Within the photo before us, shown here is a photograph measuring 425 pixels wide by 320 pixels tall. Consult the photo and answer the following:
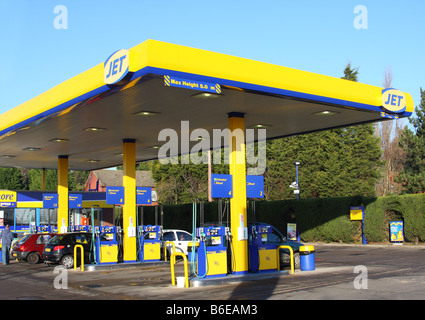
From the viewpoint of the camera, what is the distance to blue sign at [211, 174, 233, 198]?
51.0ft

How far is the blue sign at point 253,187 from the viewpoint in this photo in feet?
54.4

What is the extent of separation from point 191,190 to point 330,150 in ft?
52.0

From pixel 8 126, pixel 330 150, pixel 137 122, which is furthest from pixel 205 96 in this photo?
pixel 330 150

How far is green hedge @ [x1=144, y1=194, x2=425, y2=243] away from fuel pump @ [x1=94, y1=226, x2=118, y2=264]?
14988 millimetres

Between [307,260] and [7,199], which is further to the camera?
[7,199]

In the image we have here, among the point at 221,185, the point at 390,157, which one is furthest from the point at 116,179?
the point at 221,185

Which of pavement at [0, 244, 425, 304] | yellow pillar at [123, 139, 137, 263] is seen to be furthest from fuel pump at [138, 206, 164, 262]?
pavement at [0, 244, 425, 304]

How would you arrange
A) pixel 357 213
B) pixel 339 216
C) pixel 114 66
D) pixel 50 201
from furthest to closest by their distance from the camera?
pixel 339 216 → pixel 357 213 → pixel 50 201 → pixel 114 66

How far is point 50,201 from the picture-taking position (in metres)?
27.9

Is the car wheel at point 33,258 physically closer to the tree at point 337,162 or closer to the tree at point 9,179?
the tree at point 337,162

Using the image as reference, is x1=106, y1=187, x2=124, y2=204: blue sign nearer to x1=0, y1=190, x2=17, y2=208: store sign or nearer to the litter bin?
the litter bin

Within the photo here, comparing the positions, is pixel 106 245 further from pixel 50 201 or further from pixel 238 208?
pixel 50 201

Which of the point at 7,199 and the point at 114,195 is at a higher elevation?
the point at 7,199

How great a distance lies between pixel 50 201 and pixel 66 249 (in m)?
7.90
